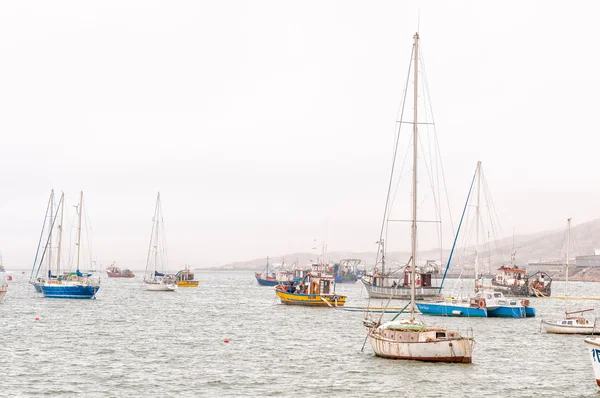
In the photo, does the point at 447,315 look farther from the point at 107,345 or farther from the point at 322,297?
the point at 107,345

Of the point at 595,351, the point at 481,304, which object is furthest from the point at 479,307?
the point at 595,351

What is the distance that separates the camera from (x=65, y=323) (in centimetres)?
8025

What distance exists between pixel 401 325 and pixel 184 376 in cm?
1296

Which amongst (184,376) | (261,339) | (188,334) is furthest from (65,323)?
(184,376)

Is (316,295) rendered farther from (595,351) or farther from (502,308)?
(595,351)

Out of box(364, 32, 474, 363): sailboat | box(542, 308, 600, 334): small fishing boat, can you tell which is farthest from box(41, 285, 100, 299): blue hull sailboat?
box(364, 32, 474, 363): sailboat

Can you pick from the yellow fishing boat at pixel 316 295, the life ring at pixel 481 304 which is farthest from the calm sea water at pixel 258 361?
the yellow fishing boat at pixel 316 295

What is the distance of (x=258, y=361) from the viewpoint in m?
54.4

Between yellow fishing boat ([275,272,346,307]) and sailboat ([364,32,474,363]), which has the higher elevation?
yellow fishing boat ([275,272,346,307])

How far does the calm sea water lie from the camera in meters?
43.7

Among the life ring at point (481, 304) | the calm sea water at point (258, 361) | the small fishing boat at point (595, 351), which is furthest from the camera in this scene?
the life ring at point (481, 304)

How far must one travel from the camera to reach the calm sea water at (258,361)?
43688 millimetres

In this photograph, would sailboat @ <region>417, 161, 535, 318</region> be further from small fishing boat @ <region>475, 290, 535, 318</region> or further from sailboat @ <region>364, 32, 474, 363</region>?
sailboat @ <region>364, 32, 474, 363</region>

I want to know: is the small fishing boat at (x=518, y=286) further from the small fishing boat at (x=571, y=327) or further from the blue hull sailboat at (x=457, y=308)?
the small fishing boat at (x=571, y=327)
